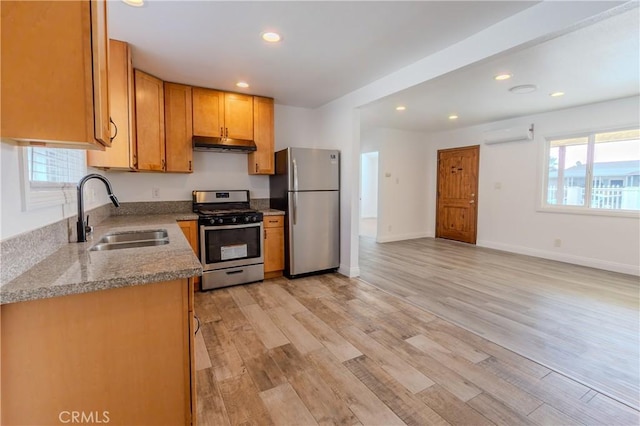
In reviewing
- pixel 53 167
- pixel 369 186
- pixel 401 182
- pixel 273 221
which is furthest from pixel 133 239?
pixel 369 186

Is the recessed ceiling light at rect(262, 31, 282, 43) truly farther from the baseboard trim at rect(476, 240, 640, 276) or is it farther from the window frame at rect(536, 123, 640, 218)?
the baseboard trim at rect(476, 240, 640, 276)

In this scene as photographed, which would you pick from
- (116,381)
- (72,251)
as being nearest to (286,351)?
(116,381)

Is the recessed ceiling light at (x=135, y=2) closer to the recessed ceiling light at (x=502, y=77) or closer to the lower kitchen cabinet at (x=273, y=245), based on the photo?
the lower kitchen cabinet at (x=273, y=245)

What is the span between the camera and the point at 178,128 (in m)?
3.46

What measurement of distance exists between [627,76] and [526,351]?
3.22m

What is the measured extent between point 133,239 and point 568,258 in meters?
5.82

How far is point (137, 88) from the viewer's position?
302 centimetres

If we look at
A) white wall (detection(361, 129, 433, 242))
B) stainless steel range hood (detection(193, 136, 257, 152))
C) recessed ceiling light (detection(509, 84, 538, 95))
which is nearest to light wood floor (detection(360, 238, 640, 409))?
white wall (detection(361, 129, 433, 242))

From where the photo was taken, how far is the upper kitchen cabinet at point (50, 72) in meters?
0.93

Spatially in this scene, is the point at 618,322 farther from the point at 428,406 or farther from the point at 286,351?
the point at 286,351

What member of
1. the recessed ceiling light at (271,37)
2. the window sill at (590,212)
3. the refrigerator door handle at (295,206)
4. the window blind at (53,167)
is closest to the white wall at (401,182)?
the window sill at (590,212)

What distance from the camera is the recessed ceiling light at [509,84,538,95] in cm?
355

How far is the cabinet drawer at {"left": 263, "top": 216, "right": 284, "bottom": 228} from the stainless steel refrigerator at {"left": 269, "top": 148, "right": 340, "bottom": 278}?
8 centimetres

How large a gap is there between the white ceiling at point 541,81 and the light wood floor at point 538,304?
2.18 m
